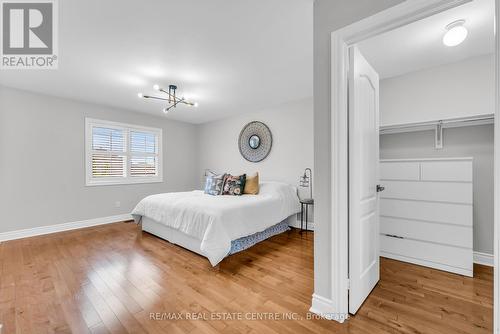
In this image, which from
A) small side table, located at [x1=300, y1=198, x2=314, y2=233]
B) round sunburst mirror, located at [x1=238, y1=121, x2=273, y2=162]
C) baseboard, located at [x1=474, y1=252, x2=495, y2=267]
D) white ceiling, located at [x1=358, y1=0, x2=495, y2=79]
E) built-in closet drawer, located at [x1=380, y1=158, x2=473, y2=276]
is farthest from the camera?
round sunburst mirror, located at [x1=238, y1=121, x2=273, y2=162]

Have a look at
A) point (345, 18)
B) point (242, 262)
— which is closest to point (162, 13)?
point (345, 18)

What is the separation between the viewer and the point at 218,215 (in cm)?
239

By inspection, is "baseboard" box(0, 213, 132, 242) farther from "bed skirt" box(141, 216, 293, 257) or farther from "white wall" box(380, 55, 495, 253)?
"white wall" box(380, 55, 495, 253)

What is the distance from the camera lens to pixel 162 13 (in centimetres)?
169

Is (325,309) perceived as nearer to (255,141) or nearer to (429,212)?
(429,212)

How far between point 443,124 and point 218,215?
9.27ft

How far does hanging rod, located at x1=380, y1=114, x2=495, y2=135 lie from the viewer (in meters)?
2.23

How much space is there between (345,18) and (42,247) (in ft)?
14.1

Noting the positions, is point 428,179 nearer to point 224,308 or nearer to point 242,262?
point 242,262

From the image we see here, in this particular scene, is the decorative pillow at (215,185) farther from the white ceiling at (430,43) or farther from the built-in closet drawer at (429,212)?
the white ceiling at (430,43)

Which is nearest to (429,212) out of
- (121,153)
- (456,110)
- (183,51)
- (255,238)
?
(456,110)

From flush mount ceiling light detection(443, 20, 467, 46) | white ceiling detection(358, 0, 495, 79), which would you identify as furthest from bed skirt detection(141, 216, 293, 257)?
flush mount ceiling light detection(443, 20, 467, 46)

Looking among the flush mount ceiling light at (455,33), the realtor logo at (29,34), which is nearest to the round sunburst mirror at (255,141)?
the flush mount ceiling light at (455,33)

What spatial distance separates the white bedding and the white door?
4.30 feet
